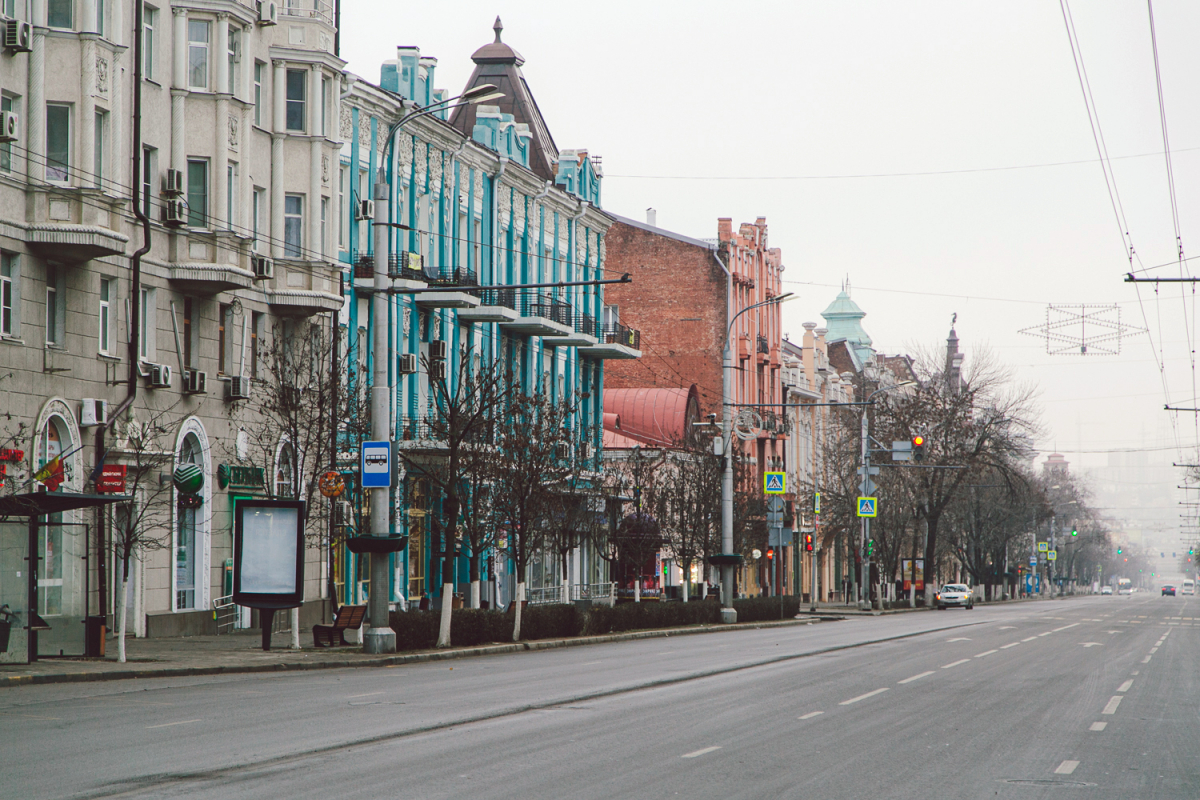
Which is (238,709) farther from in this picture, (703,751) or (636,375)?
(636,375)

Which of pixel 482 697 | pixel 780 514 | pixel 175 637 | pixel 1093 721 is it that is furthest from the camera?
pixel 780 514

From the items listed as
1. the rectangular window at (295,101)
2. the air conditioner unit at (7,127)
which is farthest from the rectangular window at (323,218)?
the air conditioner unit at (7,127)

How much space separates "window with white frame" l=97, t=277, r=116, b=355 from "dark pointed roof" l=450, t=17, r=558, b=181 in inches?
1055

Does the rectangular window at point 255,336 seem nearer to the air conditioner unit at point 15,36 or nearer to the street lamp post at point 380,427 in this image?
the air conditioner unit at point 15,36

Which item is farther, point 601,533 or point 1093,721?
point 601,533

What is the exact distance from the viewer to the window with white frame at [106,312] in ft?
98.5

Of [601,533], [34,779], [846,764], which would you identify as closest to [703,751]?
[846,764]

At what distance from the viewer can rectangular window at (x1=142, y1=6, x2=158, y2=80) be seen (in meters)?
32.0

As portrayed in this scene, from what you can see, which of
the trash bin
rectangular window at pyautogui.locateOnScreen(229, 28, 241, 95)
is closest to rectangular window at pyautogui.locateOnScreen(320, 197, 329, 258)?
rectangular window at pyautogui.locateOnScreen(229, 28, 241, 95)

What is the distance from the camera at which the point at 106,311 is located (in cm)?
3020

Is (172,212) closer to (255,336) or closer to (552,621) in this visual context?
(255,336)

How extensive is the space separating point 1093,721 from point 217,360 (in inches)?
923

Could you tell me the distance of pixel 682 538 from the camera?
49.8 metres

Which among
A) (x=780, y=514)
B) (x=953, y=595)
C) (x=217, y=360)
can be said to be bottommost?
(x=953, y=595)
